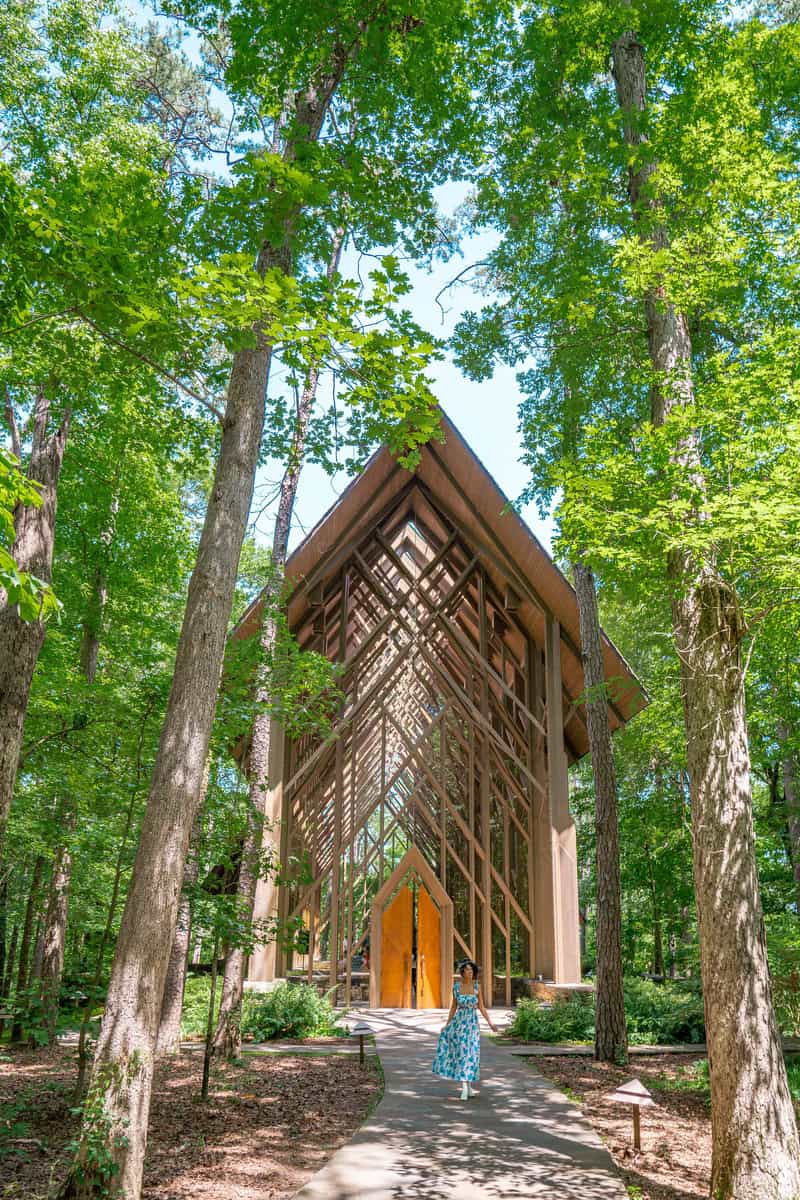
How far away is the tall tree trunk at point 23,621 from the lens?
6.69 metres

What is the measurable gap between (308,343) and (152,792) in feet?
9.54

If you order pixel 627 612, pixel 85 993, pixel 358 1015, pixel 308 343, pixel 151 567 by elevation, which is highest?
pixel 627 612

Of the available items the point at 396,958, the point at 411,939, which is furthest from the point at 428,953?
the point at 396,958

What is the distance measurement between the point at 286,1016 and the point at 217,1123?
4737mm

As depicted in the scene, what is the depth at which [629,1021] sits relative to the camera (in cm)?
1065

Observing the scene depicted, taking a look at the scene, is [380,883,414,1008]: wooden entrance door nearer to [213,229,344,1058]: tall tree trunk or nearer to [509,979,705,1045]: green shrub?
[509,979,705,1045]: green shrub

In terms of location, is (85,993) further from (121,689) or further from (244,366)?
(244,366)

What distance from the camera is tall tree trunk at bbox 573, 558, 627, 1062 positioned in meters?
8.62

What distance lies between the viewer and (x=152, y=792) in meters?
4.63

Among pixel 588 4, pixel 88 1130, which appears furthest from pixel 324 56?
pixel 88 1130

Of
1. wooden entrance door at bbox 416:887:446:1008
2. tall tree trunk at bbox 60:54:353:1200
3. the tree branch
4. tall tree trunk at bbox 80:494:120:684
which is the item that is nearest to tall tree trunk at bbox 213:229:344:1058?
tall tree trunk at bbox 60:54:353:1200

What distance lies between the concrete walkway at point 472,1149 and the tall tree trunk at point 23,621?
3.68 meters

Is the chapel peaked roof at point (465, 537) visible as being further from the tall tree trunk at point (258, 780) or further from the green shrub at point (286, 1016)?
the green shrub at point (286, 1016)

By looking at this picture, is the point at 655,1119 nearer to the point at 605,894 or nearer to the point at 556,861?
the point at 605,894
